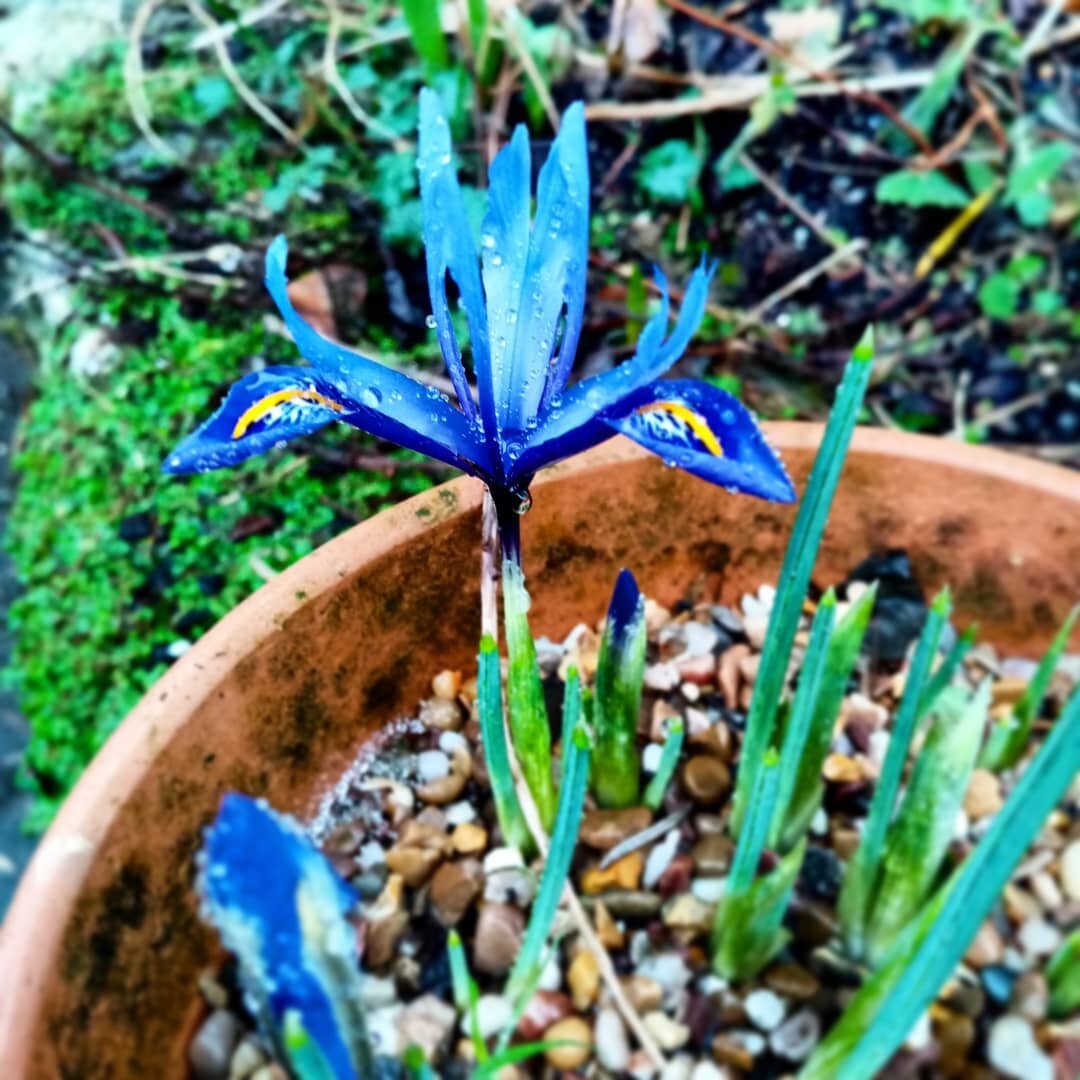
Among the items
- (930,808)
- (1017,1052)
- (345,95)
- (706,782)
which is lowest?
(1017,1052)

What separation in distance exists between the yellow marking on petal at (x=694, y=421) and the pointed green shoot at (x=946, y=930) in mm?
221

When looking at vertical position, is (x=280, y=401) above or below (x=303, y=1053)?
above

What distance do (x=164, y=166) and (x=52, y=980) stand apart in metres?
1.35

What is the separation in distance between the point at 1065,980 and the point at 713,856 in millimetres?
273

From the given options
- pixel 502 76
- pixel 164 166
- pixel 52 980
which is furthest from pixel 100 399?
pixel 52 980

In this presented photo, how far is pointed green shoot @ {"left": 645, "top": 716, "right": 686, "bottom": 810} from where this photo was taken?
729mm

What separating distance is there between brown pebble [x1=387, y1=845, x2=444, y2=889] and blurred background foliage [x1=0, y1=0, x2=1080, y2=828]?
44cm

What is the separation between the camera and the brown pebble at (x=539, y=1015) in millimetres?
789

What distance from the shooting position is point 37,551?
4.37ft

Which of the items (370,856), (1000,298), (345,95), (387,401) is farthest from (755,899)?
(345,95)

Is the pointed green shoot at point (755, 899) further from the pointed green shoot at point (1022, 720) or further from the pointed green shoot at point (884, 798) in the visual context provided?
the pointed green shoot at point (1022, 720)

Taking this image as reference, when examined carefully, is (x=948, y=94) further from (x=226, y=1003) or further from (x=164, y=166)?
(x=226, y=1003)

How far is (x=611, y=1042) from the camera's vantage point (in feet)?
2.57

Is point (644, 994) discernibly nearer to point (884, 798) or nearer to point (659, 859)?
point (659, 859)
